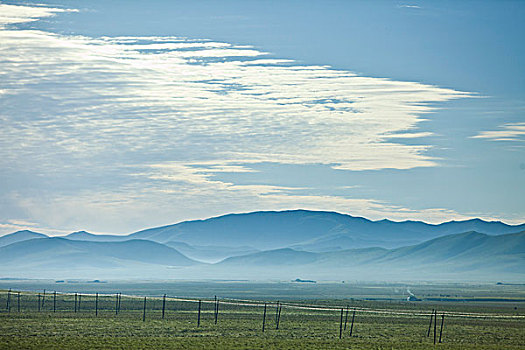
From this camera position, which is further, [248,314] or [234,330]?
[248,314]

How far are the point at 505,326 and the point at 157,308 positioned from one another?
34.1 meters

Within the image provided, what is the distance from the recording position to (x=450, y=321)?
7094cm

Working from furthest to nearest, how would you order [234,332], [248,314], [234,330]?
1. [248,314]
2. [234,330]
3. [234,332]

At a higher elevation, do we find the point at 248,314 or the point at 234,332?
the point at 234,332

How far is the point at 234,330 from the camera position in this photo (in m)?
56.5

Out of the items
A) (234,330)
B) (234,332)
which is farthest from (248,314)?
(234,332)

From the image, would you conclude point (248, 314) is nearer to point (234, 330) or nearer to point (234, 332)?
point (234, 330)

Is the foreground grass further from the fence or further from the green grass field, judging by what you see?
the fence

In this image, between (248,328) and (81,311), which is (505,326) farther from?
(81,311)

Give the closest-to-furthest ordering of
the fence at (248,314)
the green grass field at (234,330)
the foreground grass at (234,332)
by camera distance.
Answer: the foreground grass at (234,332), the green grass field at (234,330), the fence at (248,314)

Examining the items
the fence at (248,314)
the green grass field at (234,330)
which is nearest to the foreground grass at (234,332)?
the green grass field at (234,330)

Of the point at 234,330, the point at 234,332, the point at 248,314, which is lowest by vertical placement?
the point at 248,314

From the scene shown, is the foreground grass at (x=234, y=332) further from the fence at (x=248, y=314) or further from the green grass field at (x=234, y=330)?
the fence at (x=248, y=314)

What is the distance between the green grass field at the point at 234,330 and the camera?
46531 millimetres
